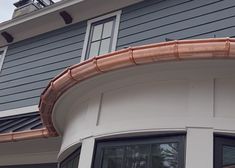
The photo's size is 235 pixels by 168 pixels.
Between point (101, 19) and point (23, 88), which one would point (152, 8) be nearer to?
point (101, 19)

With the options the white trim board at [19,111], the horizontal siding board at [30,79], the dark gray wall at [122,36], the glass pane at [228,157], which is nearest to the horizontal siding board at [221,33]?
the dark gray wall at [122,36]

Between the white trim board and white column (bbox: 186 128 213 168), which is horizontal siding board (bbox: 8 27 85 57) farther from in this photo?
white column (bbox: 186 128 213 168)

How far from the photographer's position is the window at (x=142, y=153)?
371cm

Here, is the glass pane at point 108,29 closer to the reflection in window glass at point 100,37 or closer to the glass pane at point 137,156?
the reflection in window glass at point 100,37

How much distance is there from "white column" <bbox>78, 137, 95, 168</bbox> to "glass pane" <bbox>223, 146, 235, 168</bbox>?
51.8 inches

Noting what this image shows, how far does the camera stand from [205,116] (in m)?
3.71

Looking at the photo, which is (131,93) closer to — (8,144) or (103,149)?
(103,149)

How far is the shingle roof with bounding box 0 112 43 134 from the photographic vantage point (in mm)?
6629

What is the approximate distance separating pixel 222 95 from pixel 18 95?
5.46m

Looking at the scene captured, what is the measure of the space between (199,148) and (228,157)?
0.27m

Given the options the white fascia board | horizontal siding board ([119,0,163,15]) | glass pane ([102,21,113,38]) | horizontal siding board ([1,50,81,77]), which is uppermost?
the white fascia board

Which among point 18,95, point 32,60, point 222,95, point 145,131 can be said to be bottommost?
point 145,131

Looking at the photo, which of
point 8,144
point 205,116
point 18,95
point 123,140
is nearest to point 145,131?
point 123,140

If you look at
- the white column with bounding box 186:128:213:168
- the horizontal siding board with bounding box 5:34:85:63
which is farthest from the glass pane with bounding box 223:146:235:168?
the horizontal siding board with bounding box 5:34:85:63
